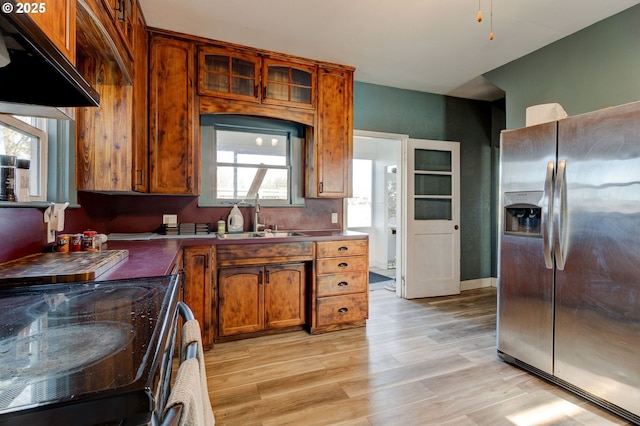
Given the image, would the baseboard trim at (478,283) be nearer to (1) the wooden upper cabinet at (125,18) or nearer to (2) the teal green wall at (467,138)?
(2) the teal green wall at (467,138)

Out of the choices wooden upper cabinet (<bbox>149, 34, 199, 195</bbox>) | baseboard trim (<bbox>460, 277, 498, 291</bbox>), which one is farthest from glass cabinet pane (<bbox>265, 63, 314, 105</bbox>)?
baseboard trim (<bbox>460, 277, 498, 291</bbox>)

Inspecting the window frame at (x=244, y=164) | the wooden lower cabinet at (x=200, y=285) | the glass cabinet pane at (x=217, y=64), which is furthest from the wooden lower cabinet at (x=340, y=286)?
the glass cabinet pane at (x=217, y=64)

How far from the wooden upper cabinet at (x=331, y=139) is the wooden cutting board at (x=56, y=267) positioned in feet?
6.61

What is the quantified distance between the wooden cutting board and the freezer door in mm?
2488

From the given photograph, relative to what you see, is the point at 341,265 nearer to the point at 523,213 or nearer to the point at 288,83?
the point at 523,213

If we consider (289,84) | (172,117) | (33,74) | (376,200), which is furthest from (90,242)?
(376,200)

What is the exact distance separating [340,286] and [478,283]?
8.40 feet

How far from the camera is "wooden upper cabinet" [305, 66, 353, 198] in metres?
3.22

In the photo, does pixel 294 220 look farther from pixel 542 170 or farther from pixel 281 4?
pixel 542 170

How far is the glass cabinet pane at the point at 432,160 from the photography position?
4086 millimetres

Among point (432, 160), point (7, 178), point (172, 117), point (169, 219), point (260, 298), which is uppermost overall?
point (172, 117)

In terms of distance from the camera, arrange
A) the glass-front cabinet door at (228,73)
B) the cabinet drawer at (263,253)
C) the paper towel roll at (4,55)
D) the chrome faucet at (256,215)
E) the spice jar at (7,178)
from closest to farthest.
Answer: the paper towel roll at (4,55) → the spice jar at (7,178) → the cabinet drawer at (263,253) → the glass-front cabinet door at (228,73) → the chrome faucet at (256,215)

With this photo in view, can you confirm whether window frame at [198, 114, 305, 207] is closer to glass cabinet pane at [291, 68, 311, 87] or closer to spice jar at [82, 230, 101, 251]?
glass cabinet pane at [291, 68, 311, 87]

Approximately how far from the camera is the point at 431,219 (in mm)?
4145
